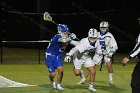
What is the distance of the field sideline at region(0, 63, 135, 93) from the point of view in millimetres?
12477

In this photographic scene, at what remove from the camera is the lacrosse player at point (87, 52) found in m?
12.0

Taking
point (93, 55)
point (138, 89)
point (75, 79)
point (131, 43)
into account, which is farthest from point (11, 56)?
point (138, 89)

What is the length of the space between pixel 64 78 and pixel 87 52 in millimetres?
2823

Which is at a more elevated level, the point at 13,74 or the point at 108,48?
the point at 108,48

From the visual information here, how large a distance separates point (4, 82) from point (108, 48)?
3.07 m

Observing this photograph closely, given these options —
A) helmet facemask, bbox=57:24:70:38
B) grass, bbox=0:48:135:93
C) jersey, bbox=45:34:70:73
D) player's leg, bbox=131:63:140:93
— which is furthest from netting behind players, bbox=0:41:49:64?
player's leg, bbox=131:63:140:93

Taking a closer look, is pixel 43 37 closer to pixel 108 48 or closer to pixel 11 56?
pixel 11 56

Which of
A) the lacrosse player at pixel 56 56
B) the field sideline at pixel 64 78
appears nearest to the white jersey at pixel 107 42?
the field sideline at pixel 64 78

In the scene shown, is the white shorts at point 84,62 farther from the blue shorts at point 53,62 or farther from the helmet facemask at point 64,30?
the helmet facemask at point 64,30

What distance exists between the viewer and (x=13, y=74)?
1595 cm

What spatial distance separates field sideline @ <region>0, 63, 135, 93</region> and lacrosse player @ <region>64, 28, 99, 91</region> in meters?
0.52

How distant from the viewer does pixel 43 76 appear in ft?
50.5

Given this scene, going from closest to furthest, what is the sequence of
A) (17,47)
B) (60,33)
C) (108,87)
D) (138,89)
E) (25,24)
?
(138,89) → (60,33) → (108,87) → (25,24) → (17,47)

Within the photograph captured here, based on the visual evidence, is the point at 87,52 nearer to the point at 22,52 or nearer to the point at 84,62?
the point at 84,62
